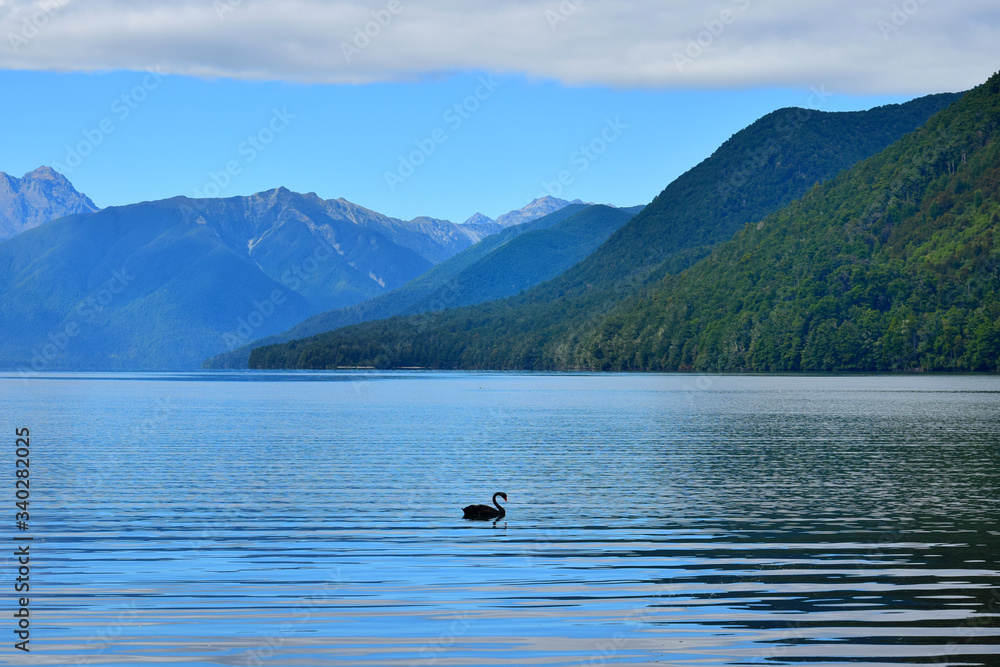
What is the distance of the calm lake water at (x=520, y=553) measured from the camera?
22953mm

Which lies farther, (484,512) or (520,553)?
(484,512)

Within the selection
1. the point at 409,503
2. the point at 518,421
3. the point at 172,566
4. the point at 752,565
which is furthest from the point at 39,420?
the point at 752,565

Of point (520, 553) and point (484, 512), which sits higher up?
point (484, 512)

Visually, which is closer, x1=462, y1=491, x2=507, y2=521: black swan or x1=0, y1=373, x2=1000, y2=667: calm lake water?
x1=0, y1=373, x2=1000, y2=667: calm lake water

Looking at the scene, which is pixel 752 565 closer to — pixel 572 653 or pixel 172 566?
pixel 572 653

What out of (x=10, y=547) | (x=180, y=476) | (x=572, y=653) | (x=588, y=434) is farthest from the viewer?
A: (x=588, y=434)

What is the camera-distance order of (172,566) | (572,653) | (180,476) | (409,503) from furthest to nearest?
(180,476)
(409,503)
(172,566)
(572,653)

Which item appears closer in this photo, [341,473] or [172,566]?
[172,566]

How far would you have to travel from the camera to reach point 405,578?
2978 centimetres

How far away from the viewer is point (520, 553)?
34031 millimetres

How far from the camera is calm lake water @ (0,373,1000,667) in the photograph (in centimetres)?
2295

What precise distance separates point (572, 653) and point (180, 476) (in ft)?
133

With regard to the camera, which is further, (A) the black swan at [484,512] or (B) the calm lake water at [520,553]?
(A) the black swan at [484,512]

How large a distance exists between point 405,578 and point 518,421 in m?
78.3
